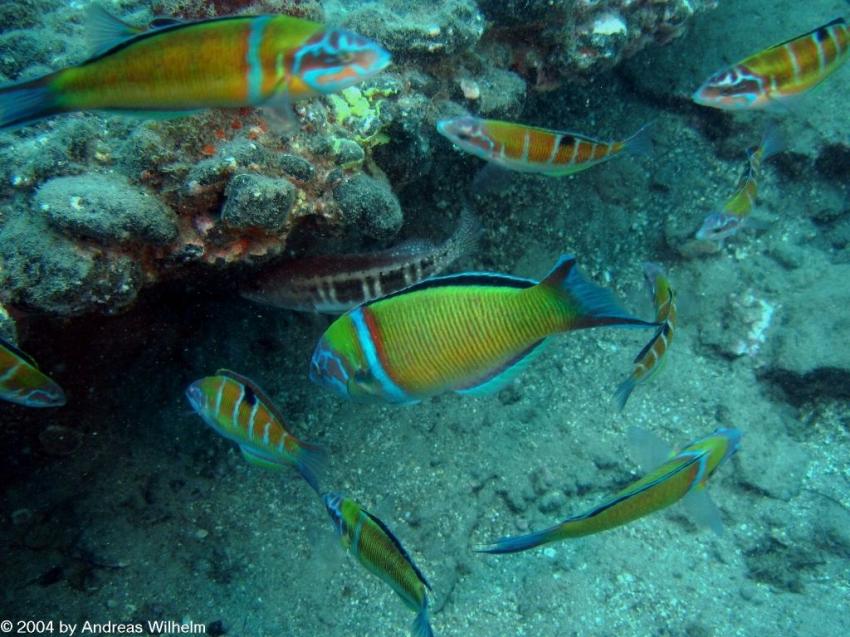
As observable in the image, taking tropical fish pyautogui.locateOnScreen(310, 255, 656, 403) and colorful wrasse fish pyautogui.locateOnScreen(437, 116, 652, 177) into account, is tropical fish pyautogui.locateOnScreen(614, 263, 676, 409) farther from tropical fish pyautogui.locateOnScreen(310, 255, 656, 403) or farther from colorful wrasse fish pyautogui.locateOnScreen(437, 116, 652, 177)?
tropical fish pyautogui.locateOnScreen(310, 255, 656, 403)

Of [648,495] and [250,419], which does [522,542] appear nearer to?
[648,495]

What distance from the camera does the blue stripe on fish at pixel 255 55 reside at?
71.2 inches

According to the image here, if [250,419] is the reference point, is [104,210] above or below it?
above

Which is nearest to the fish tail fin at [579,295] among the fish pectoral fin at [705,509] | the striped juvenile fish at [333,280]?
the fish pectoral fin at [705,509]

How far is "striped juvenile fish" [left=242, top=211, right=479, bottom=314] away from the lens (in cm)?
414

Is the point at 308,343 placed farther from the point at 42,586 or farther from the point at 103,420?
the point at 42,586

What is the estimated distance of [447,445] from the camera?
445cm

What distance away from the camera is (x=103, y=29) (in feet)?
6.24

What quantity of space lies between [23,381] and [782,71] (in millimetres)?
4660

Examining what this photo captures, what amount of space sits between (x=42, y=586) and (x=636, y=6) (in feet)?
22.2

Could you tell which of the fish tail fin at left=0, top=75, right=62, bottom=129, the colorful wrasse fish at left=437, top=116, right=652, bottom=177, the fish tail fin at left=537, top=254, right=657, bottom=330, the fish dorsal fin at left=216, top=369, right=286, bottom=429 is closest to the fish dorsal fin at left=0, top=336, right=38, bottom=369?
the fish dorsal fin at left=216, top=369, right=286, bottom=429

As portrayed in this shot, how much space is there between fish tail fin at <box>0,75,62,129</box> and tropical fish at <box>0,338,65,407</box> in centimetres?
104

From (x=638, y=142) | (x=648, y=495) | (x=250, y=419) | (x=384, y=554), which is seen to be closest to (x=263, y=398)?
(x=250, y=419)

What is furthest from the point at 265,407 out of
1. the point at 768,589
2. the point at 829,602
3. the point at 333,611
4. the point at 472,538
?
the point at 829,602
